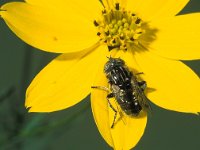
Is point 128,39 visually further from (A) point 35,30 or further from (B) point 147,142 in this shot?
(B) point 147,142

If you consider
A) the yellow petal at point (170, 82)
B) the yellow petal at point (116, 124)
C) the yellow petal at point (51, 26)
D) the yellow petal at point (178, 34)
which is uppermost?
the yellow petal at point (51, 26)

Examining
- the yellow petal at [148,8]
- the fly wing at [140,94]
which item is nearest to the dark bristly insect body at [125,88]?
the fly wing at [140,94]

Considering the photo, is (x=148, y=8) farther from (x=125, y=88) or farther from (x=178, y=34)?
(x=125, y=88)

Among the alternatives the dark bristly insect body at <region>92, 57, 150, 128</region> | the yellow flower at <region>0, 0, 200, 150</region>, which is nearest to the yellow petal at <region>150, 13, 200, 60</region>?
the yellow flower at <region>0, 0, 200, 150</region>

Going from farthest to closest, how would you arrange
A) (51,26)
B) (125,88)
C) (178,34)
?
(178,34), (51,26), (125,88)

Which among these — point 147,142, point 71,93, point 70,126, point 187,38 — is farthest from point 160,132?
point 71,93

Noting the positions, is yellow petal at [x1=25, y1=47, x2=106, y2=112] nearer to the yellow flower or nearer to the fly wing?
the yellow flower

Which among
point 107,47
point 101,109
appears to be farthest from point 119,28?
point 101,109

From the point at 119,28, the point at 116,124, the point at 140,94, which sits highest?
the point at 119,28

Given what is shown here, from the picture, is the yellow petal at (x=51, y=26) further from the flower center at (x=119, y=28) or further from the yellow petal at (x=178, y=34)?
the yellow petal at (x=178, y=34)
